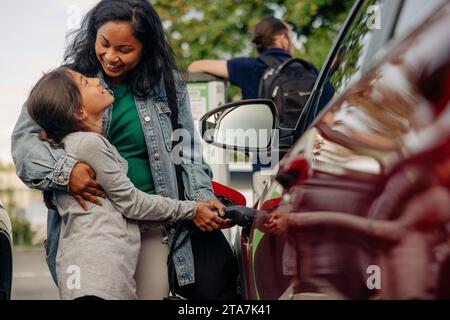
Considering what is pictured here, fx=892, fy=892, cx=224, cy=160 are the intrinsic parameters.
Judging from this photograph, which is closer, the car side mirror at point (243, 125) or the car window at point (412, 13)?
the car window at point (412, 13)

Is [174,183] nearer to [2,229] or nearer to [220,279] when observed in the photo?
[220,279]

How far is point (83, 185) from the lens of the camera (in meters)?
2.62

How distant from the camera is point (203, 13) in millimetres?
19578

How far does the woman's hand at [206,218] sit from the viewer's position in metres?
2.87

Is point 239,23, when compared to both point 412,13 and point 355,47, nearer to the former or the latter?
point 355,47

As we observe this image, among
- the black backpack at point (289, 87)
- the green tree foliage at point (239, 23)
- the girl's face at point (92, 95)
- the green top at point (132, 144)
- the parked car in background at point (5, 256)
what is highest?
the green tree foliage at point (239, 23)

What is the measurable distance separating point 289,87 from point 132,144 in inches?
115

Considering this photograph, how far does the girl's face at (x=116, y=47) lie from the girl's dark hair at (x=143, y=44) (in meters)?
0.02

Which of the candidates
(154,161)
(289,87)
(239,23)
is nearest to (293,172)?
(154,161)

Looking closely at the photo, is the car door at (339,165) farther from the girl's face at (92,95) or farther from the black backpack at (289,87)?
→ the black backpack at (289,87)

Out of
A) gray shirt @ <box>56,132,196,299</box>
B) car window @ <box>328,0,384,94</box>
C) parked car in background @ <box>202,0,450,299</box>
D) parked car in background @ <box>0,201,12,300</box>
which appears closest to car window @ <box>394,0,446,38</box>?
parked car in background @ <box>202,0,450,299</box>

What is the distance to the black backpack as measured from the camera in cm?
566

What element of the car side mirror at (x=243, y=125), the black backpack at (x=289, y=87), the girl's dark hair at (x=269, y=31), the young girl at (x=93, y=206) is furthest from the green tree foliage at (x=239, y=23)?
the young girl at (x=93, y=206)
